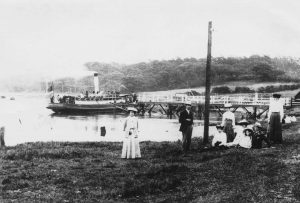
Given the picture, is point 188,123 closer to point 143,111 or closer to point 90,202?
point 90,202

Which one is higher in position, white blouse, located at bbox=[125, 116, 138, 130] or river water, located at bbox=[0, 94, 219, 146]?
white blouse, located at bbox=[125, 116, 138, 130]

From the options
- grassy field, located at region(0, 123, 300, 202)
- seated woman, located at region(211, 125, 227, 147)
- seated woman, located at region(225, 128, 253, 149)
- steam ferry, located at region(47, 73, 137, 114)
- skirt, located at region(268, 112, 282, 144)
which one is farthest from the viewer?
steam ferry, located at region(47, 73, 137, 114)

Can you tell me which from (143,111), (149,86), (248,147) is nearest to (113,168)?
(248,147)

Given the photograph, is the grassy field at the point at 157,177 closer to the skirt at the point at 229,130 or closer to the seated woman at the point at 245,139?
the seated woman at the point at 245,139

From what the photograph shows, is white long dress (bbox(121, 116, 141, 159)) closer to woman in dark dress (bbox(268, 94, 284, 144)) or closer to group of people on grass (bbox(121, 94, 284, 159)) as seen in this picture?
group of people on grass (bbox(121, 94, 284, 159))

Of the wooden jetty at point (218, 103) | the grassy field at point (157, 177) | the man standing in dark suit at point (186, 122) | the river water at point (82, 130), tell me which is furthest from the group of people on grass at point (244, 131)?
the wooden jetty at point (218, 103)

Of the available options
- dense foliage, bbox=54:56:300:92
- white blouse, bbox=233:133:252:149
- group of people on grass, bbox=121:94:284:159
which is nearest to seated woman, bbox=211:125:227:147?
group of people on grass, bbox=121:94:284:159
